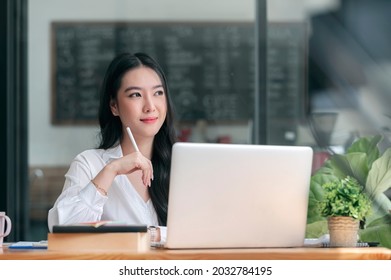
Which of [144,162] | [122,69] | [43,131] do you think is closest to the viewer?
[144,162]

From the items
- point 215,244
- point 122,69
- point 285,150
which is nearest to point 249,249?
point 215,244

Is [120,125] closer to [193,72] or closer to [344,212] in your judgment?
[344,212]

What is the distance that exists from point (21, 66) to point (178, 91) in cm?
90

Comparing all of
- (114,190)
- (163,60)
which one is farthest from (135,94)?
(163,60)

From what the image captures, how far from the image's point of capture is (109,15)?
630cm

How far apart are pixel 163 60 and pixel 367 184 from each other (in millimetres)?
2797

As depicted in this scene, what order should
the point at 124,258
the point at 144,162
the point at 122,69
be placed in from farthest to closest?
the point at 122,69 < the point at 144,162 < the point at 124,258

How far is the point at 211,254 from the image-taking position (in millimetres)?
2898

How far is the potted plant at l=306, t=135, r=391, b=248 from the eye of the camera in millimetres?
3650

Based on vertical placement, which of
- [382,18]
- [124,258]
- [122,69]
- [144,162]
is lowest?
[124,258]

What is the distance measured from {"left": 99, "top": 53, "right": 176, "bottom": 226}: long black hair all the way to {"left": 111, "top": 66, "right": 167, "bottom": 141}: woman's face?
0.02 meters

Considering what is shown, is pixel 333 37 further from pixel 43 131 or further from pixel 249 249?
pixel 249 249

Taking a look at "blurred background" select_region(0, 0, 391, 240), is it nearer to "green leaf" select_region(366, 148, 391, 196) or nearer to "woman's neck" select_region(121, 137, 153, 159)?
"woman's neck" select_region(121, 137, 153, 159)

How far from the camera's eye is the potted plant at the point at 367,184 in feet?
12.0
